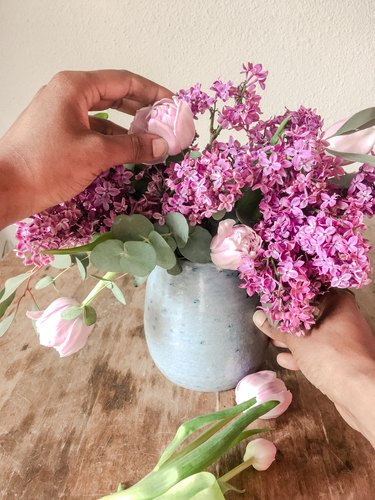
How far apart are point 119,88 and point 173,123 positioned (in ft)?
0.43

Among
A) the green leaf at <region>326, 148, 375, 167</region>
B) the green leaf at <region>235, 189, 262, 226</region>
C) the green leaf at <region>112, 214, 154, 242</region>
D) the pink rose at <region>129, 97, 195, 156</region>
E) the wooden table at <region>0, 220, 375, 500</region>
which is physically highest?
the green leaf at <region>326, 148, 375, 167</region>

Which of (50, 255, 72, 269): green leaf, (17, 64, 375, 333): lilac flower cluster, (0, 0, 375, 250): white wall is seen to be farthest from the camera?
(0, 0, 375, 250): white wall

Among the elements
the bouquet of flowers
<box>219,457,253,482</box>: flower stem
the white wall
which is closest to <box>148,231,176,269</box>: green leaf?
the bouquet of flowers

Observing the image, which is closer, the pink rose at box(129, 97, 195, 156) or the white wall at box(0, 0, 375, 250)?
the pink rose at box(129, 97, 195, 156)

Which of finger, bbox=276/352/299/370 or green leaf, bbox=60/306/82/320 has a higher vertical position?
green leaf, bbox=60/306/82/320

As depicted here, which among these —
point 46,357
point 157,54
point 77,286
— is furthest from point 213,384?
point 157,54

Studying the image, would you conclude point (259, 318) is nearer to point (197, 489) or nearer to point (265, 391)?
point (265, 391)

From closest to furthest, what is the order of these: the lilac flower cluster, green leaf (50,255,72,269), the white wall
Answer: the lilac flower cluster, green leaf (50,255,72,269), the white wall

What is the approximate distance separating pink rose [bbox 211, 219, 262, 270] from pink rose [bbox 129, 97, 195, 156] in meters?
0.08

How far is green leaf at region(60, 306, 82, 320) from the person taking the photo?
0.48m

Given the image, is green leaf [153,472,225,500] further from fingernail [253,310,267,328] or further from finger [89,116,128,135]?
finger [89,116,128,135]

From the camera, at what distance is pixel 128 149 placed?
1.38 feet

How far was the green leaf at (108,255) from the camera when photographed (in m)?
0.41

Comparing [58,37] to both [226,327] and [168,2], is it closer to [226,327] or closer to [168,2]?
[168,2]
